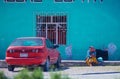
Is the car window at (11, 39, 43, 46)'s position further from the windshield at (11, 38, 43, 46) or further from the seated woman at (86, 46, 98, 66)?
the seated woman at (86, 46, 98, 66)

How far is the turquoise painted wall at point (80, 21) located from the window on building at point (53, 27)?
289 millimetres

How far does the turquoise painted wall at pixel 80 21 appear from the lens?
27406 mm

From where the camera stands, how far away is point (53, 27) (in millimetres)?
27609

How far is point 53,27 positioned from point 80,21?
157 cm

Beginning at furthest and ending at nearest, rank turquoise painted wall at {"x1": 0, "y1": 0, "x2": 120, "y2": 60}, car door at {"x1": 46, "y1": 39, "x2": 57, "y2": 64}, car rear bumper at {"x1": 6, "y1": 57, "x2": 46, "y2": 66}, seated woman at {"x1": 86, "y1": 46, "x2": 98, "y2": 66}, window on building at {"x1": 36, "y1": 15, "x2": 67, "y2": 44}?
1. window on building at {"x1": 36, "y1": 15, "x2": 67, "y2": 44}
2. turquoise painted wall at {"x1": 0, "y1": 0, "x2": 120, "y2": 60}
3. seated woman at {"x1": 86, "y1": 46, "x2": 98, "y2": 66}
4. car door at {"x1": 46, "y1": 39, "x2": 57, "y2": 64}
5. car rear bumper at {"x1": 6, "y1": 57, "x2": 46, "y2": 66}

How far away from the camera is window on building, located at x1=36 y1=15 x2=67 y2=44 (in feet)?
90.5

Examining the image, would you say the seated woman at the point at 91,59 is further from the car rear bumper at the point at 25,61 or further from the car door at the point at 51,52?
the car rear bumper at the point at 25,61

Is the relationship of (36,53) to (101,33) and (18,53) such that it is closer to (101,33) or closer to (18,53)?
(18,53)

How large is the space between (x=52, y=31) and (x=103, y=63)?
4.14m

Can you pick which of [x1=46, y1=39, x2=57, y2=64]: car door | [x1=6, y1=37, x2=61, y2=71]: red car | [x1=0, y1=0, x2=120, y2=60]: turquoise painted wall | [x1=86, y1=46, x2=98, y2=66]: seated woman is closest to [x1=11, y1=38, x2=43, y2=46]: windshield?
[x1=6, y1=37, x2=61, y2=71]: red car

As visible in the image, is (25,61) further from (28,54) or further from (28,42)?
(28,42)

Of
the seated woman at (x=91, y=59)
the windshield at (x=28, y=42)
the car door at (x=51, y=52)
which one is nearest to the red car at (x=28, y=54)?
the windshield at (x=28, y=42)

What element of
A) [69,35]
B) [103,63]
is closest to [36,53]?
[103,63]

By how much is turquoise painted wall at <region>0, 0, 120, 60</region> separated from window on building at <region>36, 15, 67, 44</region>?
0.95 ft
